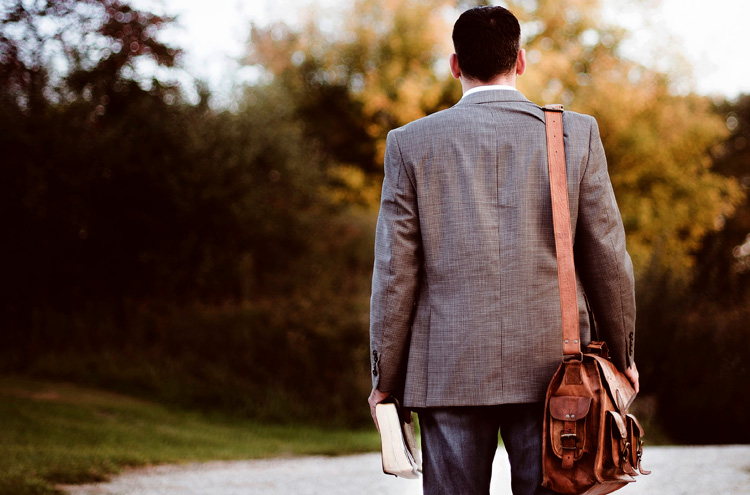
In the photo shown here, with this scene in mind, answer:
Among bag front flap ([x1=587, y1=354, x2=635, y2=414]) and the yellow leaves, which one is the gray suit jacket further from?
the yellow leaves

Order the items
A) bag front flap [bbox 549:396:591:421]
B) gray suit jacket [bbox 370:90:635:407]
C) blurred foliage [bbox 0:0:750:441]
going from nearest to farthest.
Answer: bag front flap [bbox 549:396:591:421] < gray suit jacket [bbox 370:90:635:407] < blurred foliage [bbox 0:0:750:441]

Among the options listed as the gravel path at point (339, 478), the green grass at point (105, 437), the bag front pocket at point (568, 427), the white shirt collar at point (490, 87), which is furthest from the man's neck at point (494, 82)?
the green grass at point (105, 437)

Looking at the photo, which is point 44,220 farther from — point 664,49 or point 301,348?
point 664,49

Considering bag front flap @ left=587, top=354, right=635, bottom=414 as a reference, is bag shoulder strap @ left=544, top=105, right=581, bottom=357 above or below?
above

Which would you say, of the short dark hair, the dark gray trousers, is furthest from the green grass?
the short dark hair

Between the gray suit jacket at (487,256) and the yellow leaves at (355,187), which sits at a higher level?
the yellow leaves at (355,187)

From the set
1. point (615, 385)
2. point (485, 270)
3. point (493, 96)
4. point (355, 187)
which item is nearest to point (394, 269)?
point (485, 270)

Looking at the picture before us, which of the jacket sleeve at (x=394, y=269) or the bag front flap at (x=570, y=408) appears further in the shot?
the jacket sleeve at (x=394, y=269)

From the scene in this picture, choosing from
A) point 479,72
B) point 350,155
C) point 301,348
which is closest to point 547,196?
point 479,72

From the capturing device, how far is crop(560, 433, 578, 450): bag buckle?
2.17m

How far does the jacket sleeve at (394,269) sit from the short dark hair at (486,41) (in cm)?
33

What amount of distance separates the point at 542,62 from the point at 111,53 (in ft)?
39.5

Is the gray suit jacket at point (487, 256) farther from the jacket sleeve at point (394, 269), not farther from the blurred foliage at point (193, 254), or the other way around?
the blurred foliage at point (193, 254)

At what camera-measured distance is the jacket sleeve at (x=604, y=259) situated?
7.63ft
